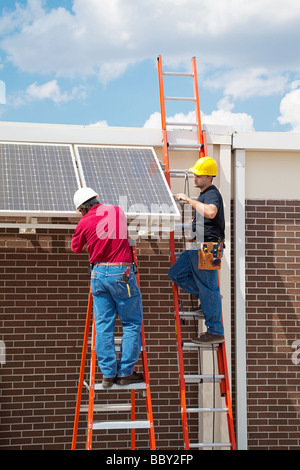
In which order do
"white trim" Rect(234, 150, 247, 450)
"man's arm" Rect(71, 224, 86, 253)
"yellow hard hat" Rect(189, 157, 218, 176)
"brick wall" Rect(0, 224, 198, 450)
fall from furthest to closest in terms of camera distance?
"white trim" Rect(234, 150, 247, 450) → "brick wall" Rect(0, 224, 198, 450) → "yellow hard hat" Rect(189, 157, 218, 176) → "man's arm" Rect(71, 224, 86, 253)

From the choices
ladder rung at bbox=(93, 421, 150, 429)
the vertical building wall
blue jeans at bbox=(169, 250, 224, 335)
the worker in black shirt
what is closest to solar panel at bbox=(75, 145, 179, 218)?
the worker in black shirt

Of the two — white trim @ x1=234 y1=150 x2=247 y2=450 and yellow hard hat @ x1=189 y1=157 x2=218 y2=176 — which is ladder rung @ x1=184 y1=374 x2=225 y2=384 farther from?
yellow hard hat @ x1=189 y1=157 x2=218 y2=176

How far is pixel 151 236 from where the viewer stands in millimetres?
7922

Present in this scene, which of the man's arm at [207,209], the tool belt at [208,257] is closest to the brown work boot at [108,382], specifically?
the tool belt at [208,257]

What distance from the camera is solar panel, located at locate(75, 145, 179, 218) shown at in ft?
21.6

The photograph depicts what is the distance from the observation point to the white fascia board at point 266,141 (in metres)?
7.99

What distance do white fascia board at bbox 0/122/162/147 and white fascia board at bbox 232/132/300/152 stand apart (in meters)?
1.15

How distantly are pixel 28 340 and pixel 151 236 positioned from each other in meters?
2.17

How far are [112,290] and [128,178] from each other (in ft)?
5.66

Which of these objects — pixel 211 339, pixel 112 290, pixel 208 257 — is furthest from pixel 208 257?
pixel 112 290

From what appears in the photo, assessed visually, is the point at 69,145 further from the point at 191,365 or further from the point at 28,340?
the point at 191,365

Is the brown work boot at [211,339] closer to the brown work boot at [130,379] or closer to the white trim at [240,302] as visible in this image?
the brown work boot at [130,379]

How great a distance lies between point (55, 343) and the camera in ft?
25.2

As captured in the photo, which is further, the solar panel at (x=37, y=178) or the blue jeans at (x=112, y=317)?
the solar panel at (x=37, y=178)
